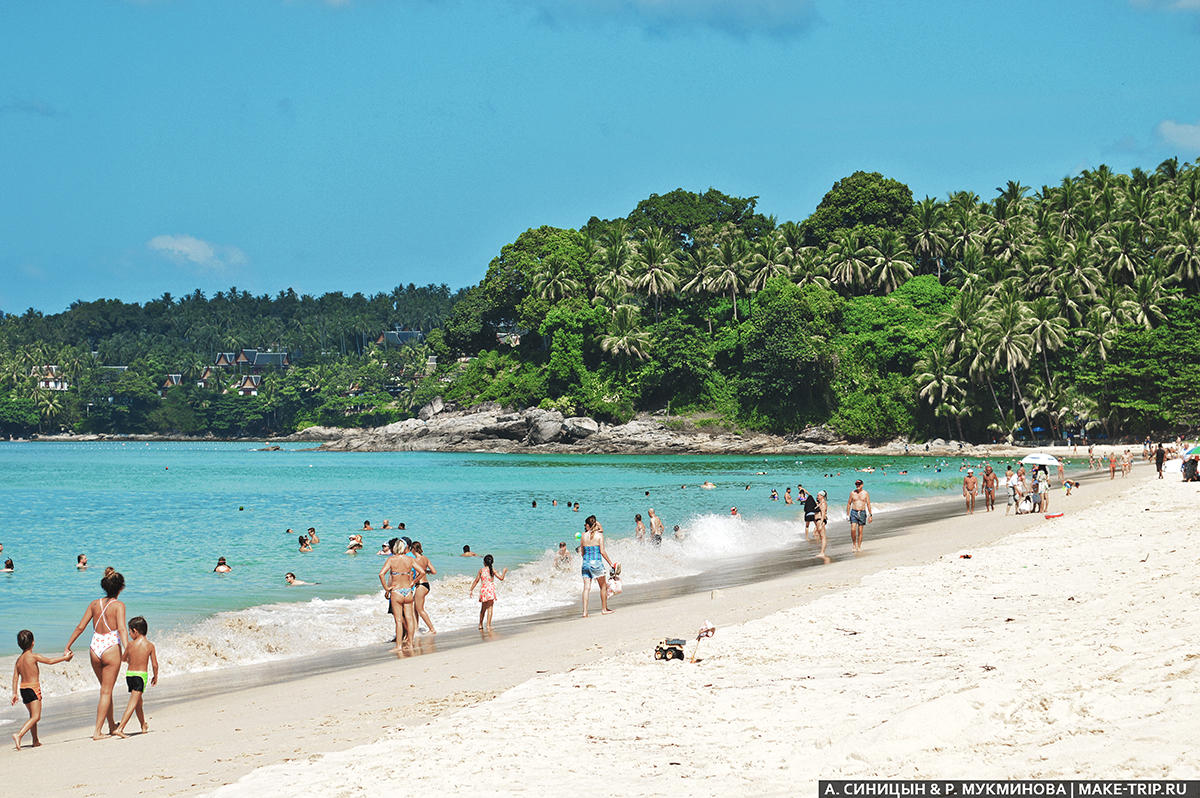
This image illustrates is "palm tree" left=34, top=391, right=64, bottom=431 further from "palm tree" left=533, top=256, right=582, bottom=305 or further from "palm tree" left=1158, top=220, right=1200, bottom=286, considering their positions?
"palm tree" left=1158, top=220, right=1200, bottom=286

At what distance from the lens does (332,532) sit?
3400 centimetres

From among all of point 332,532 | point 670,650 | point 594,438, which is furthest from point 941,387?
point 670,650

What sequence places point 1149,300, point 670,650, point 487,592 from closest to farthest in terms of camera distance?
point 670,650 < point 487,592 < point 1149,300

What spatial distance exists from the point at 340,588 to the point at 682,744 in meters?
15.4

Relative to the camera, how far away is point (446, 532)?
3316 cm

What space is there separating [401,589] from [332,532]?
20253mm

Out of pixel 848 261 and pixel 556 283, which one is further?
pixel 556 283

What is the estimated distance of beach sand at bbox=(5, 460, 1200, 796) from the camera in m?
6.34

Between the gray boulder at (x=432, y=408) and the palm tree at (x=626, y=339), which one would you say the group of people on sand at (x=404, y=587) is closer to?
the palm tree at (x=626, y=339)

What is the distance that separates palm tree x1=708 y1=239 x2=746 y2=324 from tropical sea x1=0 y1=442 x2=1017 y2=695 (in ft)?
67.8

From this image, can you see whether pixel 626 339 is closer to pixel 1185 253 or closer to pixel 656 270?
pixel 656 270

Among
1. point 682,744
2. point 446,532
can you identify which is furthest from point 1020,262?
point 682,744

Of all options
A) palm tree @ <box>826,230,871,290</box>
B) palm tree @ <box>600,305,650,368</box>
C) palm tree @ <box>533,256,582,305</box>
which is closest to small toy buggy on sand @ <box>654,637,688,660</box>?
palm tree @ <box>600,305,650,368</box>

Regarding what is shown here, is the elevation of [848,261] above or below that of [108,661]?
above
